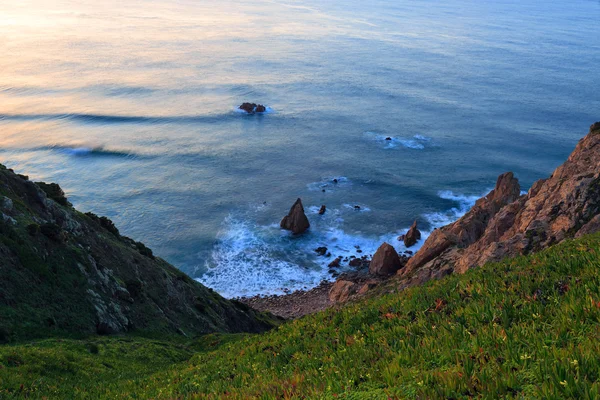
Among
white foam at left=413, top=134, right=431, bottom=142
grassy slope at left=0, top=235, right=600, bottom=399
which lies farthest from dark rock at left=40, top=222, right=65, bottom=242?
white foam at left=413, top=134, right=431, bottom=142

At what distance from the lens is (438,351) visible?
9.59 meters

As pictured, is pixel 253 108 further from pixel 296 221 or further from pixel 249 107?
pixel 296 221

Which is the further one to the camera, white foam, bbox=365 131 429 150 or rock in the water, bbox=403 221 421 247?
white foam, bbox=365 131 429 150

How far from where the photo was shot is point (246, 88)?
15350 centimetres

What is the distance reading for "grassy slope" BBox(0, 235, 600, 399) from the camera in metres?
7.44

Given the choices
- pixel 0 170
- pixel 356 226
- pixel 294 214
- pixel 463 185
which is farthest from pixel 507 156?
pixel 0 170

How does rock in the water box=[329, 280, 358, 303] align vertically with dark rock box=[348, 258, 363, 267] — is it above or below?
above

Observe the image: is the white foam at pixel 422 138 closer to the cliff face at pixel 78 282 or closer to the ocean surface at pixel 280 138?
the ocean surface at pixel 280 138

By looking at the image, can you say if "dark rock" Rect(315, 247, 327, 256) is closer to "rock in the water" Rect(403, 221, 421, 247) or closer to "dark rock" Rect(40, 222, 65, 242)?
"rock in the water" Rect(403, 221, 421, 247)

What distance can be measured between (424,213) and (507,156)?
33.2 meters

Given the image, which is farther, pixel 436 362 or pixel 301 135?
pixel 301 135

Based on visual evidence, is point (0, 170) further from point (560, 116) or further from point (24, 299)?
point (560, 116)

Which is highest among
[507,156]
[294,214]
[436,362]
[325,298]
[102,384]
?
[436,362]

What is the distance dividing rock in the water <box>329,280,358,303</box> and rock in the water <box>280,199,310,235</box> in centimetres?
1798
